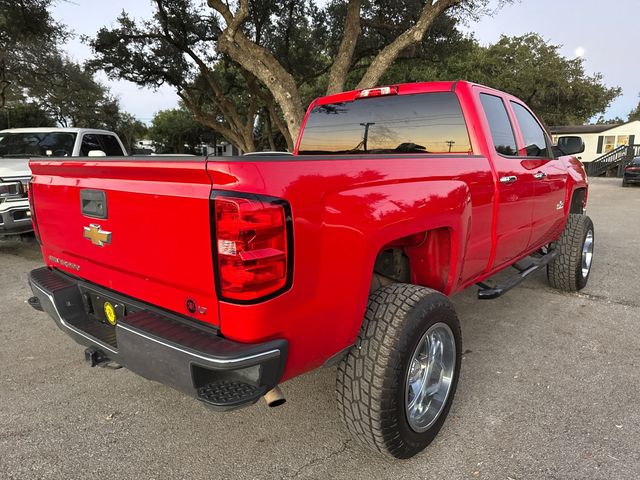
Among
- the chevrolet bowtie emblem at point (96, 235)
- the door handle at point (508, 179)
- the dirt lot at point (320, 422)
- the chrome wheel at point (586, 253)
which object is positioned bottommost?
the dirt lot at point (320, 422)

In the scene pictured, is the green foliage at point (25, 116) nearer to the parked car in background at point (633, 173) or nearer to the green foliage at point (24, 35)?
the green foliage at point (24, 35)

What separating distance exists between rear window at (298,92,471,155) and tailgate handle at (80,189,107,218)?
6.57 ft

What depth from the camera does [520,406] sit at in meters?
2.83

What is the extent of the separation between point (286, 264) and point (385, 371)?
77 cm

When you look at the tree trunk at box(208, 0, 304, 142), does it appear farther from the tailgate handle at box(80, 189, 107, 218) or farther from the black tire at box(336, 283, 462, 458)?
the black tire at box(336, 283, 462, 458)

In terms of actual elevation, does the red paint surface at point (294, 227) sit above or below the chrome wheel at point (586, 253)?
above

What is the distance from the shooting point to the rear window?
10.7 feet

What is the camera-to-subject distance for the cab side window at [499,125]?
3371mm

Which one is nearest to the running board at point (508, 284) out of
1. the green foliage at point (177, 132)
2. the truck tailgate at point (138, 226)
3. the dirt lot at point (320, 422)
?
the dirt lot at point (320, 422)

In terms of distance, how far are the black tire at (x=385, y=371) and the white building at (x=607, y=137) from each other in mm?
36613

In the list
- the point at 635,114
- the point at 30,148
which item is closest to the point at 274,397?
the point at 30,148

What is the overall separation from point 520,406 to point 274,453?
1551 mm

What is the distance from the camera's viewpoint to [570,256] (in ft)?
16.0

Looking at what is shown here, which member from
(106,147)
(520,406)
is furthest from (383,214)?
(106,147)
